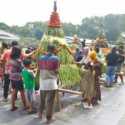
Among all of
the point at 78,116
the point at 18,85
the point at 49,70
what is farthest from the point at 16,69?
the point at 78,116

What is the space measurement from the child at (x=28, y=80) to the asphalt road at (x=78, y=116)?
0.35 metres

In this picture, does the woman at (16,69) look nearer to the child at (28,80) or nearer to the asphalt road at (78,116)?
the child at (28,80)

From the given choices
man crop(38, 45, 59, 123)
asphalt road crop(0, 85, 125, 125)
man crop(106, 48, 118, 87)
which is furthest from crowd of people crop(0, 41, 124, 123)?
man crop(106, 48, 118, 87)

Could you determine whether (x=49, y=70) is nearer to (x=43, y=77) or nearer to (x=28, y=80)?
(x=43, y=77)

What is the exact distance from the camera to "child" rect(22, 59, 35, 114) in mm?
10891

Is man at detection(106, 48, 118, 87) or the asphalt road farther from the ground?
man at detection(106, 48, 118, 87)

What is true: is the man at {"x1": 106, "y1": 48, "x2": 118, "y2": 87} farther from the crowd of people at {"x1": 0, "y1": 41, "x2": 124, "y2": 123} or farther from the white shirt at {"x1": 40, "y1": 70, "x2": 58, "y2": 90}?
the white shirt at {"x1": 40, "y1": 70, "x2": 58, "y2": 90}

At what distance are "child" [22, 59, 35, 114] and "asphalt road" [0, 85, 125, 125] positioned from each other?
1.15ft

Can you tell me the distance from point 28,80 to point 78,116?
1512 millimetres

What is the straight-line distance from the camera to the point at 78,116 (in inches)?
433

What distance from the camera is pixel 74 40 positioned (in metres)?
19.0

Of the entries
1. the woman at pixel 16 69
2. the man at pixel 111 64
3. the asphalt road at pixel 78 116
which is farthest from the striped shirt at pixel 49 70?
the man at pixel 111 64

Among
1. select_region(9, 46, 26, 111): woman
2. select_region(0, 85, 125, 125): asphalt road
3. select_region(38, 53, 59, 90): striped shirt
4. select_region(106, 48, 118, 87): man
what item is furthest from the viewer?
select_region(106, 48, 118, 87): man

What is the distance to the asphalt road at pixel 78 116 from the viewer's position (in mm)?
10173
